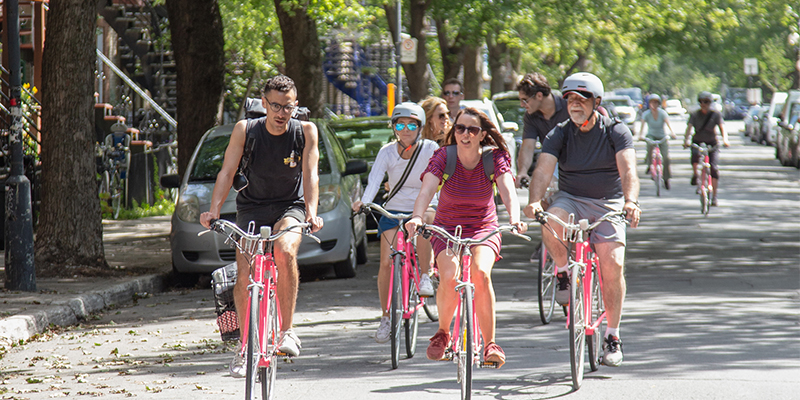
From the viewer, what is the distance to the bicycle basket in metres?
6.55

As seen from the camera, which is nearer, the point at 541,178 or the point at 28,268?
the point at 541,178

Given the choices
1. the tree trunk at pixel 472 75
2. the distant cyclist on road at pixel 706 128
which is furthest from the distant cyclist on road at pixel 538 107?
the tree trunk at pixel 472 75

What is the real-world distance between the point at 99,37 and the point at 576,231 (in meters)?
21.6

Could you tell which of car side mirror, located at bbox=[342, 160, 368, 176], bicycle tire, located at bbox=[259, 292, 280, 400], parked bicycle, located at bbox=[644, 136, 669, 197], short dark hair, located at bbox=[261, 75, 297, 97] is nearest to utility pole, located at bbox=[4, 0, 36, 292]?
car side mirror, located at bbox=[342, 160, 368, 176]

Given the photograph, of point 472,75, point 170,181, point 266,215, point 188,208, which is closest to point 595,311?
point 266,215

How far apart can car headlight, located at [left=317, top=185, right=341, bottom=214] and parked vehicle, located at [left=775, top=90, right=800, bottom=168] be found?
68.0ft

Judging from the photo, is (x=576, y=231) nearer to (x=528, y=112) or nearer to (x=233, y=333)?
(x=233, y=333)

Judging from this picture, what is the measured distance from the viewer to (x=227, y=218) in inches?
417

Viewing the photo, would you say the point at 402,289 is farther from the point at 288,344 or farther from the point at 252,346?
the point at 252,346

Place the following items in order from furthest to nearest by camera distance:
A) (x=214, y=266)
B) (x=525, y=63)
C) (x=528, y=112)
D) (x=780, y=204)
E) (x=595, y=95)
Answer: (x=525, y=63), (x=780, y=204), (x=214, y=266), (x=528, y=112), (x=595, y=95)

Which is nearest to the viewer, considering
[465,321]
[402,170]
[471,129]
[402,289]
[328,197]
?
[465,321]

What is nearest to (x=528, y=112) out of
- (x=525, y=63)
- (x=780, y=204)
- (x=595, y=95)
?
(x=595, y=95)

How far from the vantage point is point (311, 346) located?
7871 mm

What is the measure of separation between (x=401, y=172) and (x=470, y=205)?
1.50m
